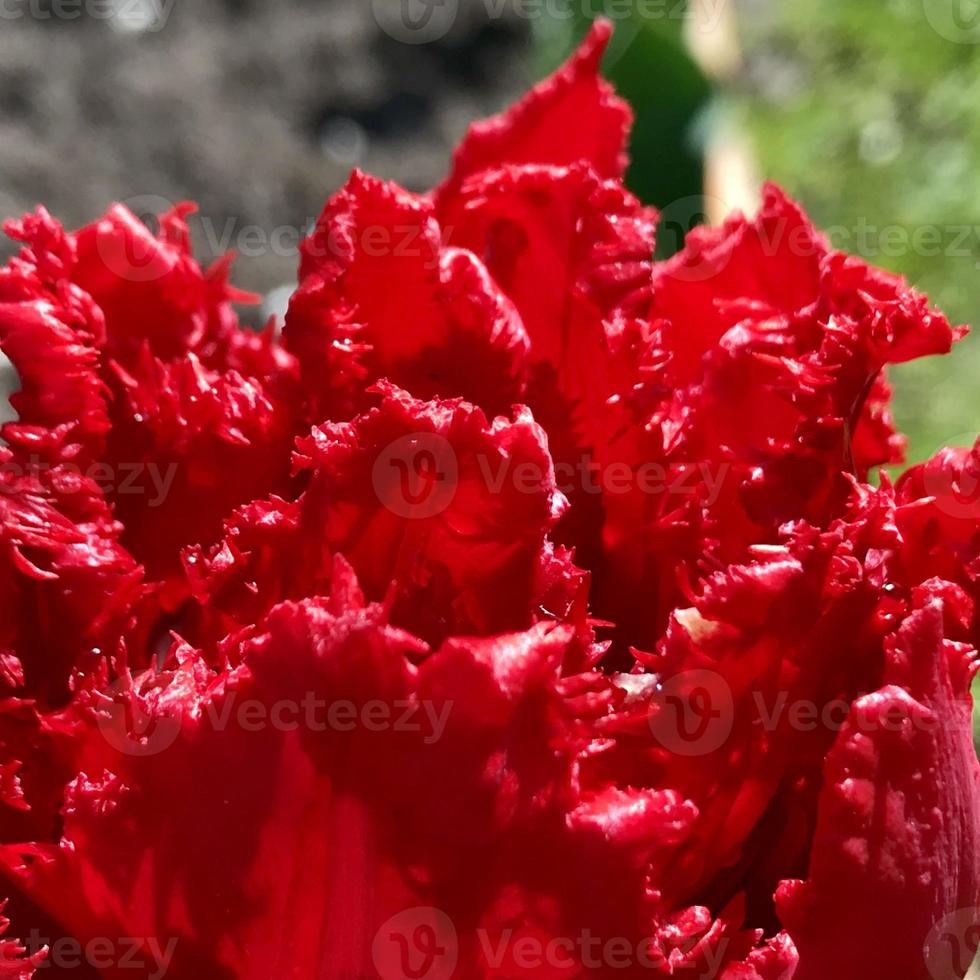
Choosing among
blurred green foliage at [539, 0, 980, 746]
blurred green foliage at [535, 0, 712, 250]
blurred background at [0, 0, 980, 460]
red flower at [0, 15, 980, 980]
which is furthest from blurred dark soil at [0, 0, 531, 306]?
red flower at [0, 15, 980, 980]

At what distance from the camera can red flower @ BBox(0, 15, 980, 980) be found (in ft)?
0.71

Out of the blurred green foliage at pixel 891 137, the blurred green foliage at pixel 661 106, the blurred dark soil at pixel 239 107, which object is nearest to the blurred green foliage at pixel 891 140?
the blurred green foliage at pixel 891 137

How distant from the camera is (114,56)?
43.8 inches

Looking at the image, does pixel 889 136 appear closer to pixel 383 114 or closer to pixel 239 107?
pixel 383 114

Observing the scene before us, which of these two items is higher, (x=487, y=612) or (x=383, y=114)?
(x=383, y=114)

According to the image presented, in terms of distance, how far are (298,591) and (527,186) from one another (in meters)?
0.11

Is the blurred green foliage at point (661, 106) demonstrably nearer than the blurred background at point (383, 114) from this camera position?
Yes

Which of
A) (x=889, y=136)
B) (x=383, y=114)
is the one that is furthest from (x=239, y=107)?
(x=889, y=136)

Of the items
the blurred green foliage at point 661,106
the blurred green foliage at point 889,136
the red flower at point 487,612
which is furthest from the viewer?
the blurred green foliage at point 889,136

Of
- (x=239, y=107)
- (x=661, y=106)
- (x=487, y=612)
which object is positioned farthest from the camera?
(x=239, y=107)

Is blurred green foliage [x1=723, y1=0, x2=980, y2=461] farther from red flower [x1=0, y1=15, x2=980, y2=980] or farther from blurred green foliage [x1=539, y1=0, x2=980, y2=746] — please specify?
red flower [x1=0, y1=15, x2=980, y2=980]

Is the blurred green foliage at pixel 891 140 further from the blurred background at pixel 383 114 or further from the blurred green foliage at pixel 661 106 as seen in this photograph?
the blurred green foliage at pixel 661 106

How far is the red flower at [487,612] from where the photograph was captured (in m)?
0.22

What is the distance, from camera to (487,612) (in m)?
0.25
